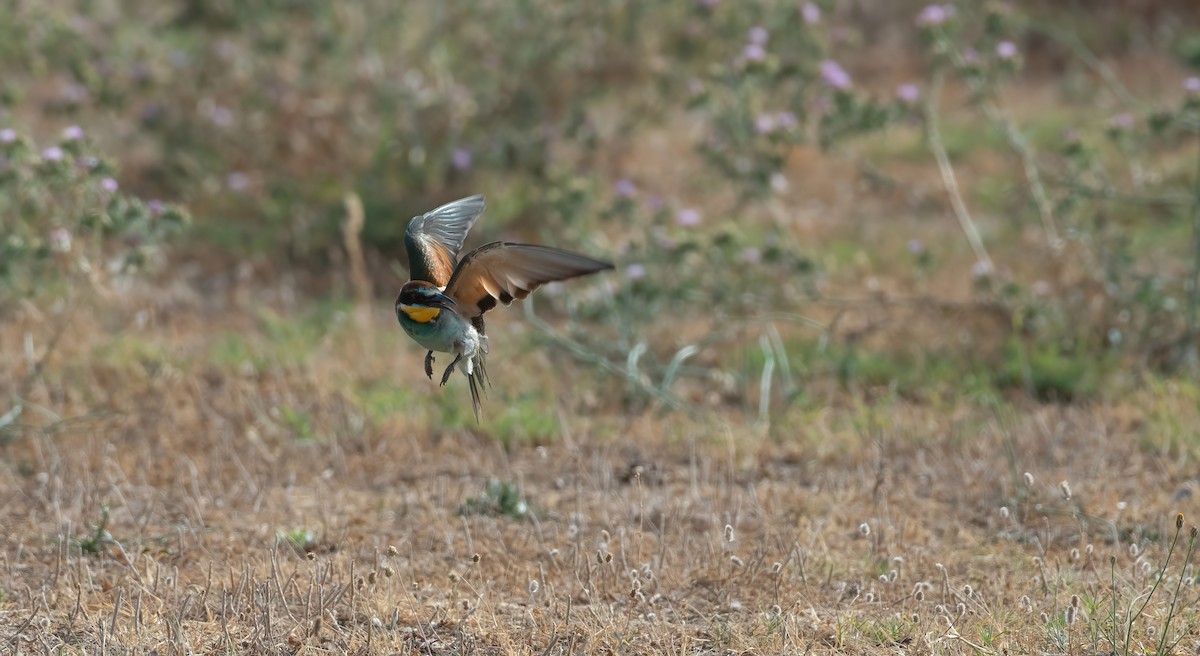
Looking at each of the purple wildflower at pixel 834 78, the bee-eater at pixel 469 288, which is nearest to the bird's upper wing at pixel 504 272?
the bee-eater at pixel 469 288

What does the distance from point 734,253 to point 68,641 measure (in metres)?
3.80

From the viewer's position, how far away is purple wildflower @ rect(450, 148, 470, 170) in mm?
8523

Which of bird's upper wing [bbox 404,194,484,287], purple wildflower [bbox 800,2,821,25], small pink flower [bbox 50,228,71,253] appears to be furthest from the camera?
purple wildflower [bbox 800,2,821,25]

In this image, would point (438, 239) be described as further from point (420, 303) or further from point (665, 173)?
point (665, 173)

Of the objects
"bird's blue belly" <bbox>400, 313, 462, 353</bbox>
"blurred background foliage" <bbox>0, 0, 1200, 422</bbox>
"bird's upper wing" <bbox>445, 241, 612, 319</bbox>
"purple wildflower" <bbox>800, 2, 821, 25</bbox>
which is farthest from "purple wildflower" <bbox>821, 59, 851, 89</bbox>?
"bird's blue belly" <bbox>400, 313, 462, 353</bbox>

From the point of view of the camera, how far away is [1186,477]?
17.2ft

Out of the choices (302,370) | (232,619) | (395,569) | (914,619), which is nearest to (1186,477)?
(914,619)

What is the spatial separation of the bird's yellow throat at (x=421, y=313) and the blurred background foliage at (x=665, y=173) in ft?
7.30

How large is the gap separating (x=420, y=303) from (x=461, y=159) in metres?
5.14

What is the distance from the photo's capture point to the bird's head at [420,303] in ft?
11.4

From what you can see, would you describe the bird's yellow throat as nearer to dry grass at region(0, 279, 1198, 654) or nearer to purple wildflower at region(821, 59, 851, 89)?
dry grass at region(0, 279, 1198, 654)

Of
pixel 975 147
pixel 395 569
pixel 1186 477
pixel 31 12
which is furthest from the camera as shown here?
pixel 975 147

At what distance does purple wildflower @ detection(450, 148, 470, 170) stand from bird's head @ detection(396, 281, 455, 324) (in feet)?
16.7

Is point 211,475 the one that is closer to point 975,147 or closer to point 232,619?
point 232,619
